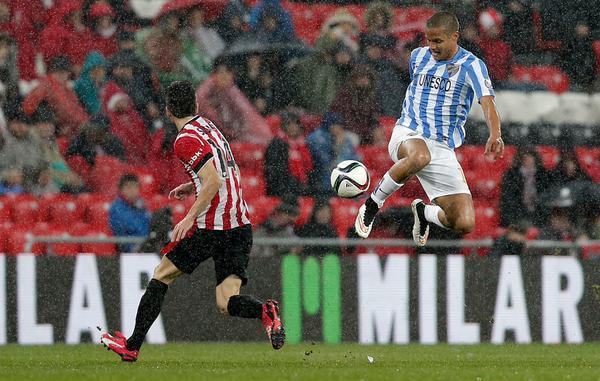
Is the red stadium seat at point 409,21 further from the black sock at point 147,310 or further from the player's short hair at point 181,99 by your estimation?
the black sock at point 147,310

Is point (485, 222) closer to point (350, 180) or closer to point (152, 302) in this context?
point (350, 180)

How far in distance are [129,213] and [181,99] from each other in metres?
4.58

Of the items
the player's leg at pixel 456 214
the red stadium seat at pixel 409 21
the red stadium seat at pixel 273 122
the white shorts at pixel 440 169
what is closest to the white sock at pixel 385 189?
the white shorts at pixel 440 169

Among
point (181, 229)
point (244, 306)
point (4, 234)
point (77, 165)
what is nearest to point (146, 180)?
point (77, 165)

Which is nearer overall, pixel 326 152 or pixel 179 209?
pixel 179 209

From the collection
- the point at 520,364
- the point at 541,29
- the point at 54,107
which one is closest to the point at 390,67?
the point at 541,29

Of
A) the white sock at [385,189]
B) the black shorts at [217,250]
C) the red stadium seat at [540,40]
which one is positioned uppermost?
the red stadium seat at [540,40]

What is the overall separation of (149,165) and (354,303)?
2.92m

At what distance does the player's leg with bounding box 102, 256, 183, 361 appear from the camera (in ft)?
28.8

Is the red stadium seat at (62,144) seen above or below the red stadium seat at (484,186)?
above

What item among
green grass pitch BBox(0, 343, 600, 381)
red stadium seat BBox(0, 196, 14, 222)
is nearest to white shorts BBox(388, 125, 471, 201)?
green grass pitch BBox(0, 343, 600, 381)

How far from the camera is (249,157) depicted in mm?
14578

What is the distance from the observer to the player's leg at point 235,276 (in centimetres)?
873

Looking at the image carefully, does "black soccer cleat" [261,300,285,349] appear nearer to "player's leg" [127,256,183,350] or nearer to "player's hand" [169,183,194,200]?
"player's leg" [127,256,183,350]
